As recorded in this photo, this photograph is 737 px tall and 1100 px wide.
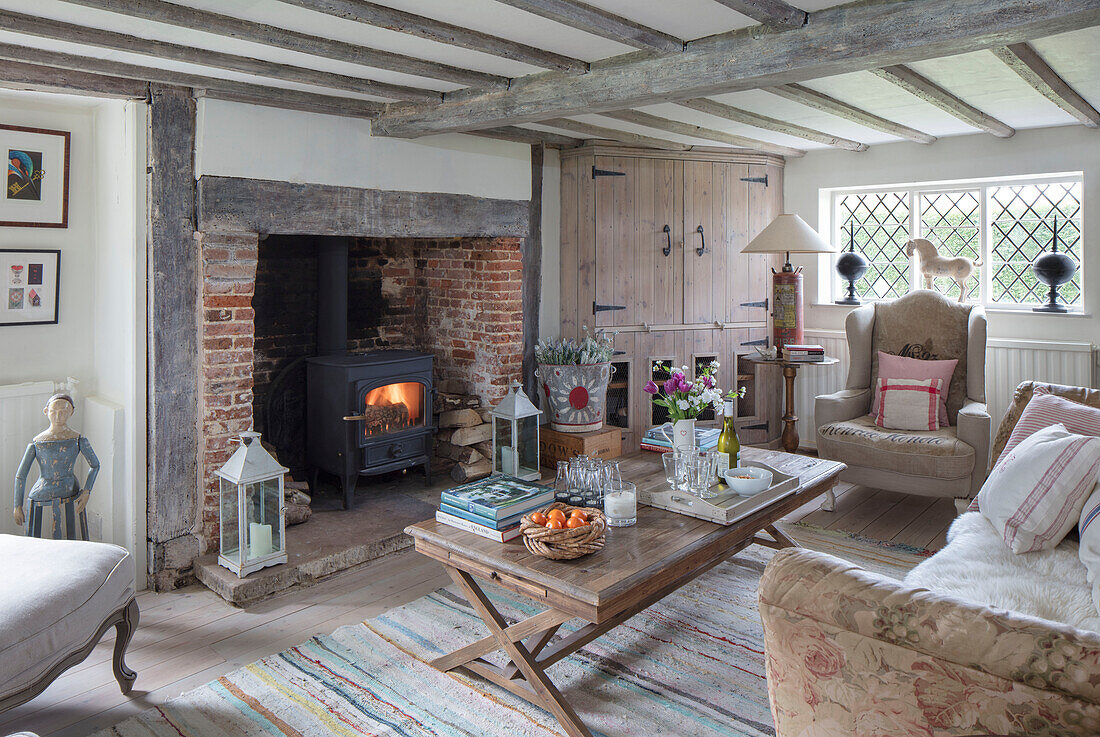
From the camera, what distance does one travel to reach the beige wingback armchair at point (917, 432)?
13.3 feet

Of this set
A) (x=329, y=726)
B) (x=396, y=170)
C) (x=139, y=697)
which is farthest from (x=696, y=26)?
(x=139, y=697)

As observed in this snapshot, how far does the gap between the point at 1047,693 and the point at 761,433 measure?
15.3 ft

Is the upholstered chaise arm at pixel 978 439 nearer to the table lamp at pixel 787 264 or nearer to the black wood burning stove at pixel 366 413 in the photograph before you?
the table lamp at pixel 787 264

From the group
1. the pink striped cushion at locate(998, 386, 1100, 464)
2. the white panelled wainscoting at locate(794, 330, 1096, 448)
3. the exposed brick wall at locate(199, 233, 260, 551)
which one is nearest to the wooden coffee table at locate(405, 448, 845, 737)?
the pink striped cushion at locate(998, 386, 1100, 464)

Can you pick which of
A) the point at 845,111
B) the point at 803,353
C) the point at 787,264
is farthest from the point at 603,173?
the point at 803,353

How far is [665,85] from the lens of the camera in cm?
281

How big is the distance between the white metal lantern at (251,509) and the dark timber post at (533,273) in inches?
78.8

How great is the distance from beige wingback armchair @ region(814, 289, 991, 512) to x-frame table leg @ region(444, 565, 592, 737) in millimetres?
2577

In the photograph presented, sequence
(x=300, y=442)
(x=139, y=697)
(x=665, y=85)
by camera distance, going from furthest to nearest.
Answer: (x=300, y=442)
(x=665, y=85)
(x=139, y=697)

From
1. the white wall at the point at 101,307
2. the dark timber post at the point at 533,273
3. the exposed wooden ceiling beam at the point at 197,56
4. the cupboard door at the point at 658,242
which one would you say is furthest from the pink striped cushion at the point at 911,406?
the white wall at the point at 101,307

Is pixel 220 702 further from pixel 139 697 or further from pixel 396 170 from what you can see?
pixel 396 170

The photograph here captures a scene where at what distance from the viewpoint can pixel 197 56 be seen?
2768 millimetres

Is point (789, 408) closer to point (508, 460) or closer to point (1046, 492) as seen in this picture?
point (508, 460)

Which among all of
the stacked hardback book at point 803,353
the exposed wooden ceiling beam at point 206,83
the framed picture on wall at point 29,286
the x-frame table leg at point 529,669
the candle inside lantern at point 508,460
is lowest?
the x-frame table leg at point 529,669
